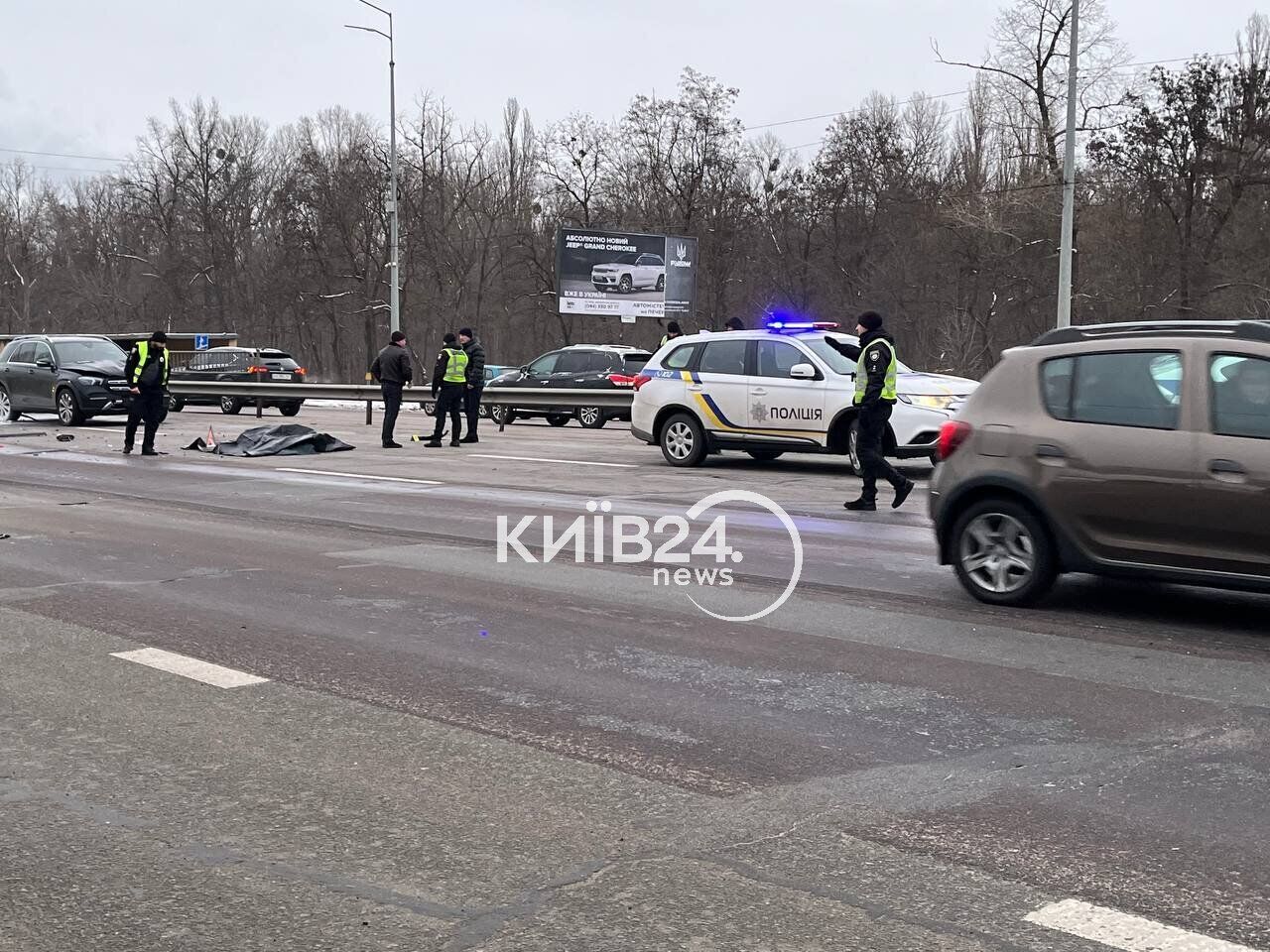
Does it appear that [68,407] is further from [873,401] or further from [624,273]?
[624,273]

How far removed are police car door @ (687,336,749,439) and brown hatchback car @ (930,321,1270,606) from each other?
8578 mm

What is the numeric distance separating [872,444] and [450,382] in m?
9.67

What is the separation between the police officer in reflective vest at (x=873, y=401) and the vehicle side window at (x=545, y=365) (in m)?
18.5

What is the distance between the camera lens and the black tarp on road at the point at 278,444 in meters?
19.9

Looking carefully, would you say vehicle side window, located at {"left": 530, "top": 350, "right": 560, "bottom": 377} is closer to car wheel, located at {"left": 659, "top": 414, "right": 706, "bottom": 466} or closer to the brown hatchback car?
car wheel, located at {"left": 659, "top": 414, "right": 706, "bottom": 466}

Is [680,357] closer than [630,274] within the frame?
Yes

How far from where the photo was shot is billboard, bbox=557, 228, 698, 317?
140 ft

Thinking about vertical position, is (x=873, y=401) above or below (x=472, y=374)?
below

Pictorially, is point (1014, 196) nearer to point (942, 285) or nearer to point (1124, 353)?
point (942, 285)

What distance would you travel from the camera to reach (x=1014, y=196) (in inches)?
1507

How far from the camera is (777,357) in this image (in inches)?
654

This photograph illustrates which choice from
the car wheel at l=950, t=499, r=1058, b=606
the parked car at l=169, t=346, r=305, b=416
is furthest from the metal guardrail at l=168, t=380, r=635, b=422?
the car wheel at l=950, t=499, r=1058, b=606

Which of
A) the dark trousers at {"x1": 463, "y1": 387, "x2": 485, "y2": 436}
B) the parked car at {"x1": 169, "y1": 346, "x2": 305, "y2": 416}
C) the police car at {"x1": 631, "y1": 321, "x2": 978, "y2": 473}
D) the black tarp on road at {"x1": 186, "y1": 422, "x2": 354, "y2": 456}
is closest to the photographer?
the police car at {"x1": 631, "y1": 321, "x2": 978, "y2": 473}

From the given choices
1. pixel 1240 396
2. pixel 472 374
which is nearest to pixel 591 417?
pixel 472 374
